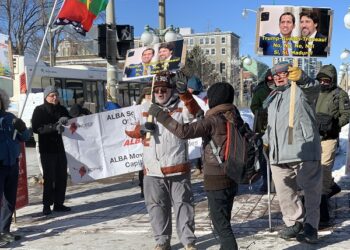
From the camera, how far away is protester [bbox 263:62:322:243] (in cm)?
518

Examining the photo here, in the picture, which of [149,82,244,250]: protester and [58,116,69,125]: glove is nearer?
[149,82,244,250]: protester

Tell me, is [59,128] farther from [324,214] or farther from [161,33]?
[161,33]

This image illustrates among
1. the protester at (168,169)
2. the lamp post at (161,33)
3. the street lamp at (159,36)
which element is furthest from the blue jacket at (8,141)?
the lamp post at (161,33)

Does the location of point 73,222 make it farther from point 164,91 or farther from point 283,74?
point 283,74

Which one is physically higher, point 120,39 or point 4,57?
point 120,39

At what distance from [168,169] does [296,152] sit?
1336mm

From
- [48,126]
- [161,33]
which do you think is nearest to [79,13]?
[48,126]

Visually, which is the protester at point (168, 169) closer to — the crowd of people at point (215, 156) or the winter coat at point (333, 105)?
the crowd of people at point (215, 156)

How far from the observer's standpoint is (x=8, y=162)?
5.87 m

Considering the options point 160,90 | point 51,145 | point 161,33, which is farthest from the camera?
point 161,33

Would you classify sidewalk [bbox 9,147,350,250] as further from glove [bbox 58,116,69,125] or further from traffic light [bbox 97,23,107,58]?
traffic light [bbox 97,23,107,58]

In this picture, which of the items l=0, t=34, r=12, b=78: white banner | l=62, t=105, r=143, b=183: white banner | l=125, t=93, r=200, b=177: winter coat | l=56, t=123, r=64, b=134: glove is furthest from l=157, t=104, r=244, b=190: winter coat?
l=0, t=34, r=12, b=78: white banner

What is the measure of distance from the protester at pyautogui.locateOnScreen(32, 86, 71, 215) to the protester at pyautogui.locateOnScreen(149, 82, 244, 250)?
10.0 feet

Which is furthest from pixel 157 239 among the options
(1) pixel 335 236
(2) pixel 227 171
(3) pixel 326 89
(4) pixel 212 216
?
(3) pixel 326 89
